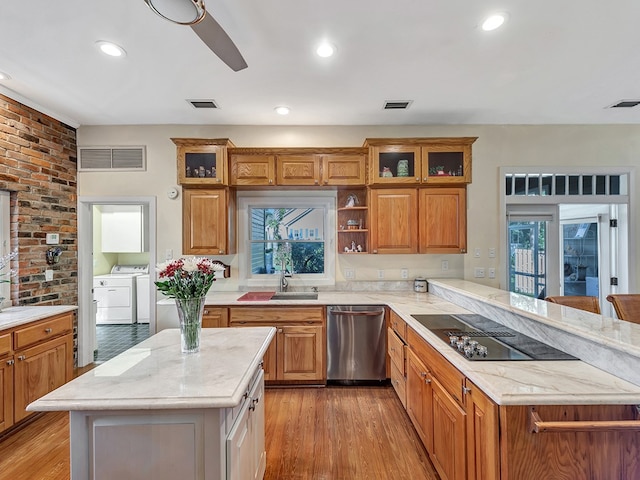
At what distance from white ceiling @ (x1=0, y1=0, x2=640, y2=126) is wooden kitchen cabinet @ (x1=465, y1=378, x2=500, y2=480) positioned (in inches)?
85.0

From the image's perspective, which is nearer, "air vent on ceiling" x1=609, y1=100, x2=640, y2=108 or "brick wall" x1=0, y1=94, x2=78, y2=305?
"brick wall" x1=0, y1=94, x2=78, y2=305

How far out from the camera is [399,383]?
9.02 ft

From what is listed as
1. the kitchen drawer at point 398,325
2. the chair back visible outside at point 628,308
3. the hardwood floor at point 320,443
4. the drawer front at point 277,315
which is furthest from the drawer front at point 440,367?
the chair back visible outside at point 628,308

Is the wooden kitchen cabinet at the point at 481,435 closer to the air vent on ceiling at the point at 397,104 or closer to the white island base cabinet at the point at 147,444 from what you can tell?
the white island base cabinet at the point at 147,444

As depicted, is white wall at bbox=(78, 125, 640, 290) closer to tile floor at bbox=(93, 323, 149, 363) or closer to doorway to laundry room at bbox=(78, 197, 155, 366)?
doorway to laundry room at bbox=(78, 197, 155, 366)

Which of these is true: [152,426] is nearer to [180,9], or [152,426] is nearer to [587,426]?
[587,426]

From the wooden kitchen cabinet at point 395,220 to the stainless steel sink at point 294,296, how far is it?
0.87 meters

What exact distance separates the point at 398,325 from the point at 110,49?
3.15 m

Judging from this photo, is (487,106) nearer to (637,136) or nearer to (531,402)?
(637,136)

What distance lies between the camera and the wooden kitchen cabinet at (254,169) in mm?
3453

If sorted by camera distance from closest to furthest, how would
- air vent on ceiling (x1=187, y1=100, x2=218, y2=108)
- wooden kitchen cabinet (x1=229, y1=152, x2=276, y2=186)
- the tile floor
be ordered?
air vent on ceiling (x1=187, y1=100, x2=218, y2=108) < wooden kitchen cabinet (x1=229, y1=152, x2=276, y2=186) < the tile floor

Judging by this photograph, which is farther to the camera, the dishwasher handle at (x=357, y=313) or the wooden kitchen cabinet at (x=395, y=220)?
the wooden kitchen cabinet at (x=395, y=220)

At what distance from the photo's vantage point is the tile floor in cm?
420

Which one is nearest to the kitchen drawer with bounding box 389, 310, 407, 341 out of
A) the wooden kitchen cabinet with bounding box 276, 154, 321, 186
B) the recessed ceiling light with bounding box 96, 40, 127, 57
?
the wooden kitchen cabinet with bounding box 276, 154, 321, 186
